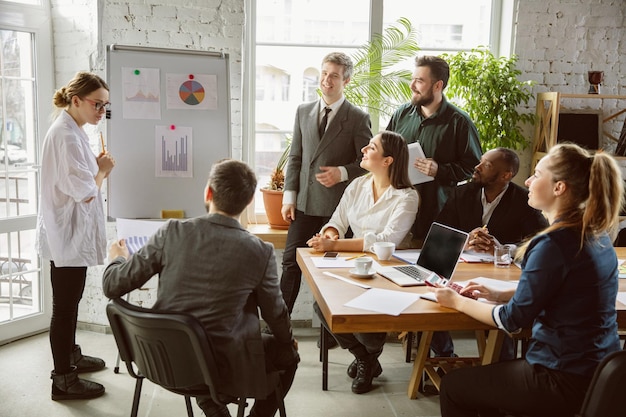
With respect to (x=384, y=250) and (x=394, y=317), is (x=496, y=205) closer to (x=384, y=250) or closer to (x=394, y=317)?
(x=384, y=250)

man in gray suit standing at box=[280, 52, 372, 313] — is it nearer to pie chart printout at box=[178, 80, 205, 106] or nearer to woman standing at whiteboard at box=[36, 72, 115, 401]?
pie chart printout at box=[178, 80, 205, 106]

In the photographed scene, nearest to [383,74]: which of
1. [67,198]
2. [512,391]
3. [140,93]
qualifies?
[140,93]

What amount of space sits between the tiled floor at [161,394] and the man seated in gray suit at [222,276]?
1022 millimetres

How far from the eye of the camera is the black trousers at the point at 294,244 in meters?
3.67

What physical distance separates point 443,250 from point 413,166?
95 centimetres

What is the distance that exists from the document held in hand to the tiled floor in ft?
3.51

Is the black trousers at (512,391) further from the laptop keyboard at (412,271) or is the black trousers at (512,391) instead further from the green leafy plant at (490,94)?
the green leafy plant at (490,94)

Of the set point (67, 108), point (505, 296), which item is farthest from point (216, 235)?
point (67, 108)

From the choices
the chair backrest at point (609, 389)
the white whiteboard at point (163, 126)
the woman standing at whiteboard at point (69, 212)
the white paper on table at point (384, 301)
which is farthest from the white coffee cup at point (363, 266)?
the white whiteboard at point (163, 126)

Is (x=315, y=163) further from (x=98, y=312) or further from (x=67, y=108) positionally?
(x=98, y=312)

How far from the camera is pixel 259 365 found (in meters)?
2.06

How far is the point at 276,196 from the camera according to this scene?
3.97 meters

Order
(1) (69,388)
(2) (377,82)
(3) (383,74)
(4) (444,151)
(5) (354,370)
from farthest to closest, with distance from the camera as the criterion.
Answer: (3) (383,74)
(2) (377,82)
(4) (444,151)
(5) (354,370)
(1) (69,388)

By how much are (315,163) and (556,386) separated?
203cm
